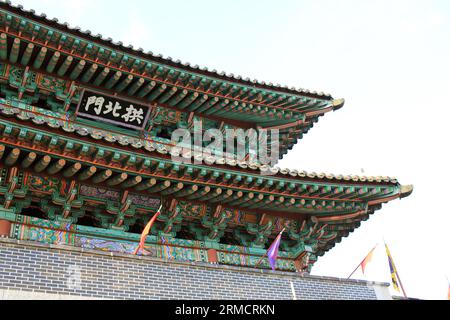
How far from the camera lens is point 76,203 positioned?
11164 mm

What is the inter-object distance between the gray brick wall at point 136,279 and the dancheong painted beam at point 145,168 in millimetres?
1079

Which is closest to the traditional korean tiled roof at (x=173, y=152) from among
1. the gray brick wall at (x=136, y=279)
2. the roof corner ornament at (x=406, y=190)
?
the roof corner ornament at (x=406, y=190)

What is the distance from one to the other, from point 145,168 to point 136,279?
2065 mm

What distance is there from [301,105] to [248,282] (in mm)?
5950

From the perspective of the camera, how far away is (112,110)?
45.9 feet

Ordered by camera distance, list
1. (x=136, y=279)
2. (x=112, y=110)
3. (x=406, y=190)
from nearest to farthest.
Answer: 1. (x=136, y=279)
2. (x=406, y=190)
3. (x=112, y=110)

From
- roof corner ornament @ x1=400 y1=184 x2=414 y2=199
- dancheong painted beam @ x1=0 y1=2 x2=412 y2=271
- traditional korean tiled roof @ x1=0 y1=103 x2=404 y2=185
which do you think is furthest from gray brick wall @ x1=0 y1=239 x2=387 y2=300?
roof corner ornament @ x1=400 y1=184 x2=414 y2=199

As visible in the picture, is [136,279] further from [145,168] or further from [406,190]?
[406,190]

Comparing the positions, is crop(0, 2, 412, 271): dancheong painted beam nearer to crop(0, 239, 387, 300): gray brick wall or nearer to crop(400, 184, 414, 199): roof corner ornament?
crop(400, 184, 414, 199): roof corner ornament

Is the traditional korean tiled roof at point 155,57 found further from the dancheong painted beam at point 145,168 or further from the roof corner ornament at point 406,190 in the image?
the roof corner ornament at point 406,190

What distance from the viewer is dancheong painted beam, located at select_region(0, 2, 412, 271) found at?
34.8ft

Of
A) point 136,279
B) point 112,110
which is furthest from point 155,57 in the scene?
point 136,279

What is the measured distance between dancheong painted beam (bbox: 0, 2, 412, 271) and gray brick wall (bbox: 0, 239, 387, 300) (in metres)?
1.08

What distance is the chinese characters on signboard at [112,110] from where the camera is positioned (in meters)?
→ 13.8
